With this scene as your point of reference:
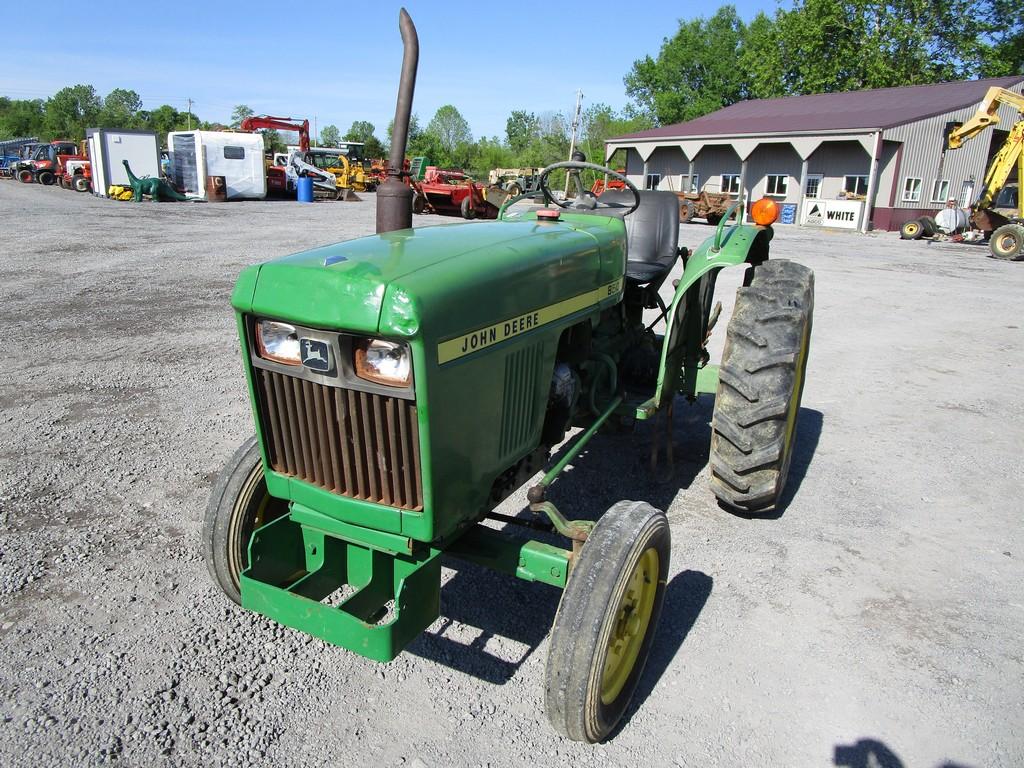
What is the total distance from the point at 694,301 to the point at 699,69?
48.9m

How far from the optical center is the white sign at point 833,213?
24.3 metres

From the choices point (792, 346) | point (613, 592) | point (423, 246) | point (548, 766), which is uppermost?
point (423, 246)

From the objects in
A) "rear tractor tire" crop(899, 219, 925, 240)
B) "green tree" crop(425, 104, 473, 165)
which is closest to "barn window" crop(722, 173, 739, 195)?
"rear tractor tire" crop(899, 219, 925, 240)

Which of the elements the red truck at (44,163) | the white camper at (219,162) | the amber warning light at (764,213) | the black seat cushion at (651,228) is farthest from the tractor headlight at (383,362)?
the red truck at (44,163)

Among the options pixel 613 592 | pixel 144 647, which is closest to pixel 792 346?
pixel 613 592

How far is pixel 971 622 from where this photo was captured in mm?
2906

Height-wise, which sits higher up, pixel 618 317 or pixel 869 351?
pixel 618 317

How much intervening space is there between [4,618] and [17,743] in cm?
71

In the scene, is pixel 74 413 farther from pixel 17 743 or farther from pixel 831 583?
pixel 831 583

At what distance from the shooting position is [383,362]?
2.02 m

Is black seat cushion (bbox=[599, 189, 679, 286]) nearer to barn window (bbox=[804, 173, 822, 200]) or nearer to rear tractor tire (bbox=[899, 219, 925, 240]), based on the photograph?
rear tractor tire (bbox=[899, 219, 925, 240])

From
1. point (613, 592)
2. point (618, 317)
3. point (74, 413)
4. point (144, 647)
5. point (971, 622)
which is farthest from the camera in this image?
point (74, 413)

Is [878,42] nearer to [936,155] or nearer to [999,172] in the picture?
[936,155]

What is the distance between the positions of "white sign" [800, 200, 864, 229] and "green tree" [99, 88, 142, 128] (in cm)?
7732
